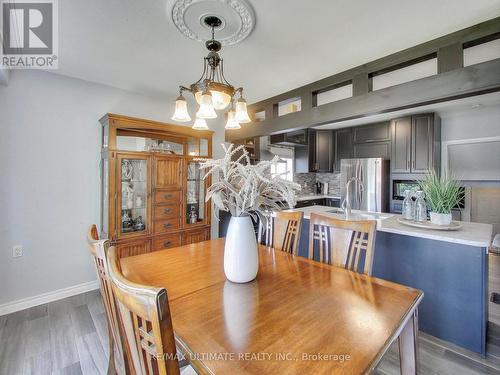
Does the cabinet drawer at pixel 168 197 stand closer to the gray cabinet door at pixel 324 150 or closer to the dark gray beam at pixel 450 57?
the dark gray beam at pixel 450 57

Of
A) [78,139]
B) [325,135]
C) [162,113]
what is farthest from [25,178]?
[325,135]

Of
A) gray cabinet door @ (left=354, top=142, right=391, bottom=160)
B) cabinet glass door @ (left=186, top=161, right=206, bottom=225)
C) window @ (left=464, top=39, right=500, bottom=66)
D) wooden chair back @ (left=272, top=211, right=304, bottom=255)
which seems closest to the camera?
wooden chair back @ (left=272, top=211, right=304, bottom=255)

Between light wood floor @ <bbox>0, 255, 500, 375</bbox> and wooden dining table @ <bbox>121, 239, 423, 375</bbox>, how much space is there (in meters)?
0.85

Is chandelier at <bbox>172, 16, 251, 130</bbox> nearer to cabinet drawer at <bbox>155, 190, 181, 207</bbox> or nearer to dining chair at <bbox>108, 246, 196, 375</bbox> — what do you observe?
dining chair at <bbox>108, 246, 196, 375</bbox>

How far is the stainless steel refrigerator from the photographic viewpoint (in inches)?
168

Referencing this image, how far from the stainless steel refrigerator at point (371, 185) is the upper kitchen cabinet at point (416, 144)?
0.22 metres

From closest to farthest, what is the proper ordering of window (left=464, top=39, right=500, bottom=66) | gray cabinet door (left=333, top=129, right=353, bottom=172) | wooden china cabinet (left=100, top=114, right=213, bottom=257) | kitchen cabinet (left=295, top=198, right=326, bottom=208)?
window (left=464, top=39, right=500, bottom=66) → wooden china cabinet (left=100, top=114, right=213, bottom=257) → kitchen cabinet (left=295, top=198, right=326, bottom=208) → gray cabinet door (left=333, top=129, right=353, bottom=172)

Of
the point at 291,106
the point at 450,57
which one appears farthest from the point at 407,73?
the point at 291,106

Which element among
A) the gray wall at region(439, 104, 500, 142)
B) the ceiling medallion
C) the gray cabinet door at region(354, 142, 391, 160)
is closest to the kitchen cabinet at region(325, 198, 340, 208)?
the gray cabinet door at region(354, 142, 391, 160)

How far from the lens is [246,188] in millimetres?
1202

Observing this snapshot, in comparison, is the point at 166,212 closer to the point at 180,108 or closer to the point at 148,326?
the point at 180,108

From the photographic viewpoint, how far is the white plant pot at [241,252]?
125cm

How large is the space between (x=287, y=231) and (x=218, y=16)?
1593mm

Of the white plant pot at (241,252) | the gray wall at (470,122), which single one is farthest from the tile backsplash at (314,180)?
the white plant pot at (241,252)
